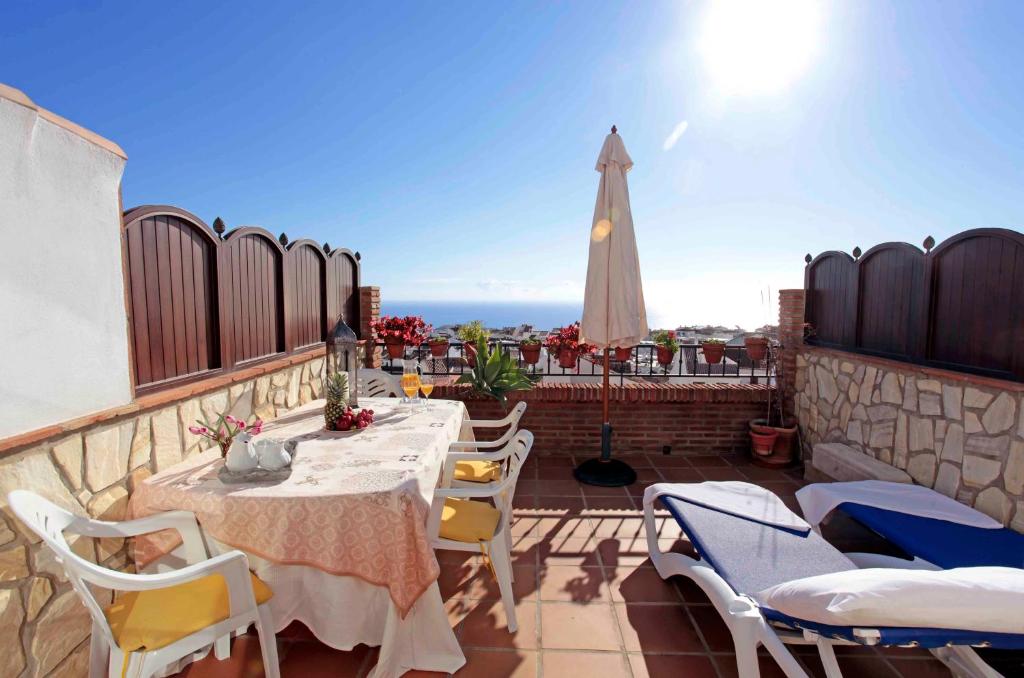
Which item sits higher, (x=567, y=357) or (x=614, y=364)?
(x=567, y=357)

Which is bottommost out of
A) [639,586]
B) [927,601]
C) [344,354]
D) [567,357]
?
[639,586]

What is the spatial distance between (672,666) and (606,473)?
7.06 ft

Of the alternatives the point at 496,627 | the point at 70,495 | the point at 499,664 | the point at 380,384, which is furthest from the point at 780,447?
the point at 70,495

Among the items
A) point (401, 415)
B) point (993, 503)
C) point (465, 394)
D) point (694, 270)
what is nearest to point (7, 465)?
point (401, 415)

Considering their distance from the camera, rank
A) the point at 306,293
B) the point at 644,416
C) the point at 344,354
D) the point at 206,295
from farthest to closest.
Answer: the point at 644,416 → the point at 306,293 → the point at 344,354 → the point at 206,295

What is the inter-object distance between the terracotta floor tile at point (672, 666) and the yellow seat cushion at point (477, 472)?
49.7 inches

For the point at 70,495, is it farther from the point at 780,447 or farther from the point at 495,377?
the point at 780,447

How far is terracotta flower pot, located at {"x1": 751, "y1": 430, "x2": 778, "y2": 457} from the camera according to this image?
4.39 meters

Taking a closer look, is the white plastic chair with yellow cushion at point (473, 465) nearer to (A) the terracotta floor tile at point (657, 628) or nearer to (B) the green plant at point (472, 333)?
(A) the terracotta floor tile at point (657, 628)

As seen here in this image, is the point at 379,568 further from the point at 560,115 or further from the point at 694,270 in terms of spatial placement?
the point at 694,270

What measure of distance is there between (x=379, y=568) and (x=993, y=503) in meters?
3.61

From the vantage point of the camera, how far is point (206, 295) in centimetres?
264

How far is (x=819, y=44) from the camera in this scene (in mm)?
3641

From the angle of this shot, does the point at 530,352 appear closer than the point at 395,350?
No
